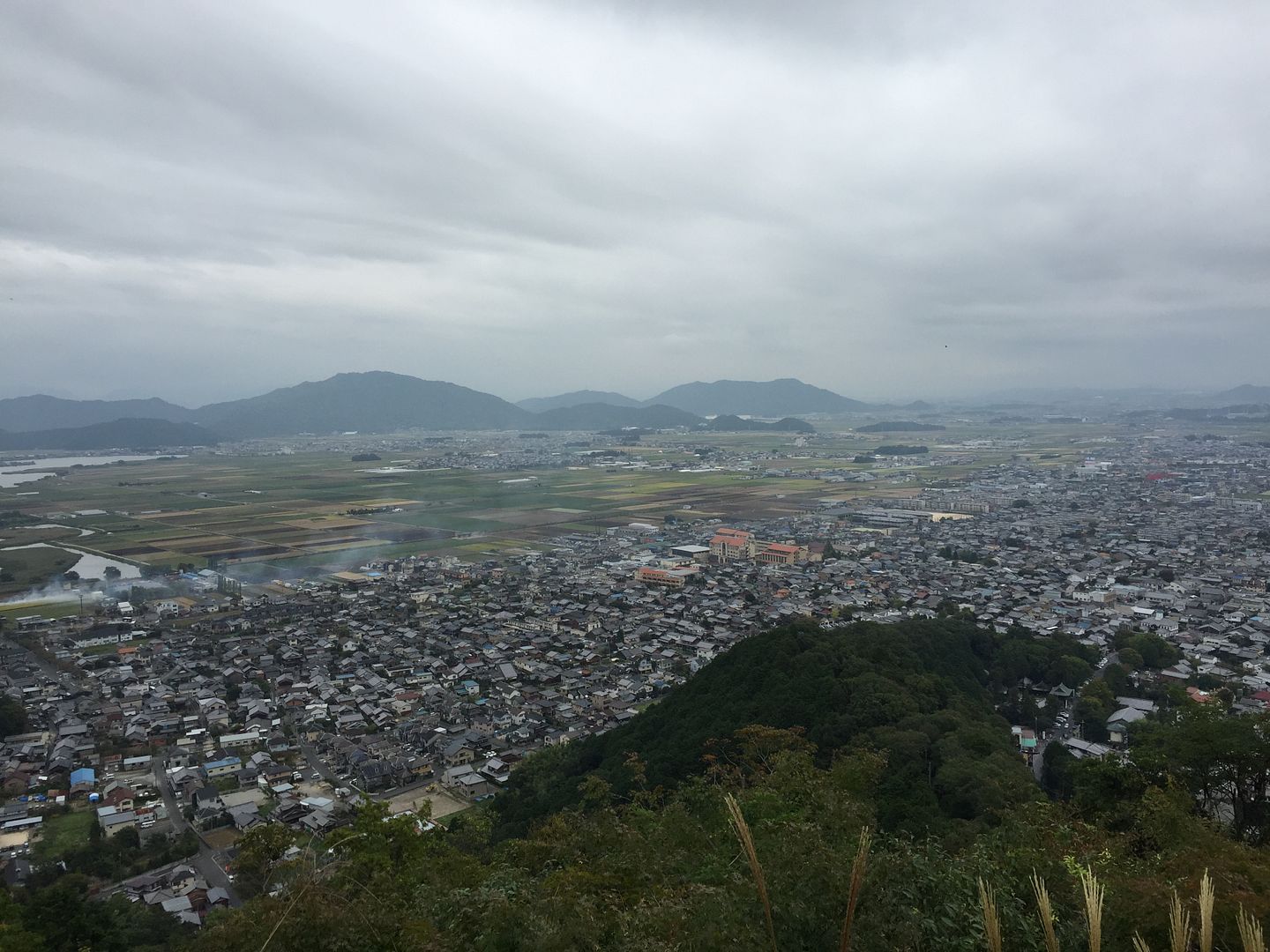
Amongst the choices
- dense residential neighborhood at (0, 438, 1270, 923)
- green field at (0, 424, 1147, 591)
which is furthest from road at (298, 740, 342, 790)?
green field at (0, 424, 1147, 591)

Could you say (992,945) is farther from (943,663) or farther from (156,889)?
(943,663)

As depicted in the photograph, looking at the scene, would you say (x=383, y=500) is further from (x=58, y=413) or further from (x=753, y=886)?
(x=58, y=413)

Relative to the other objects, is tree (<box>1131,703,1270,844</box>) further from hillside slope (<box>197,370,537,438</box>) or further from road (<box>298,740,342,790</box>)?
hillside slope (<box>197,370,537,438</box>)

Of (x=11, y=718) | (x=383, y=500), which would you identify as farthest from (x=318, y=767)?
(x=383, y=500)

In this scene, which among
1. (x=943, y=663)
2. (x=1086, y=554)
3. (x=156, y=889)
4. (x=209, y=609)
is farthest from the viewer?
(x=1086, y=554)

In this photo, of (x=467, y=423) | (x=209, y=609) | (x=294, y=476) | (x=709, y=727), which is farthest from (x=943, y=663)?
(x=467, y=423)

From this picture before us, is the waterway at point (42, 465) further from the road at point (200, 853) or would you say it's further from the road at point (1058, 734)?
the road at point (1058, 734)

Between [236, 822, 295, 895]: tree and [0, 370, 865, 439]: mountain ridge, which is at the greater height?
[0, 370, 865, 439]: mountain ridge
